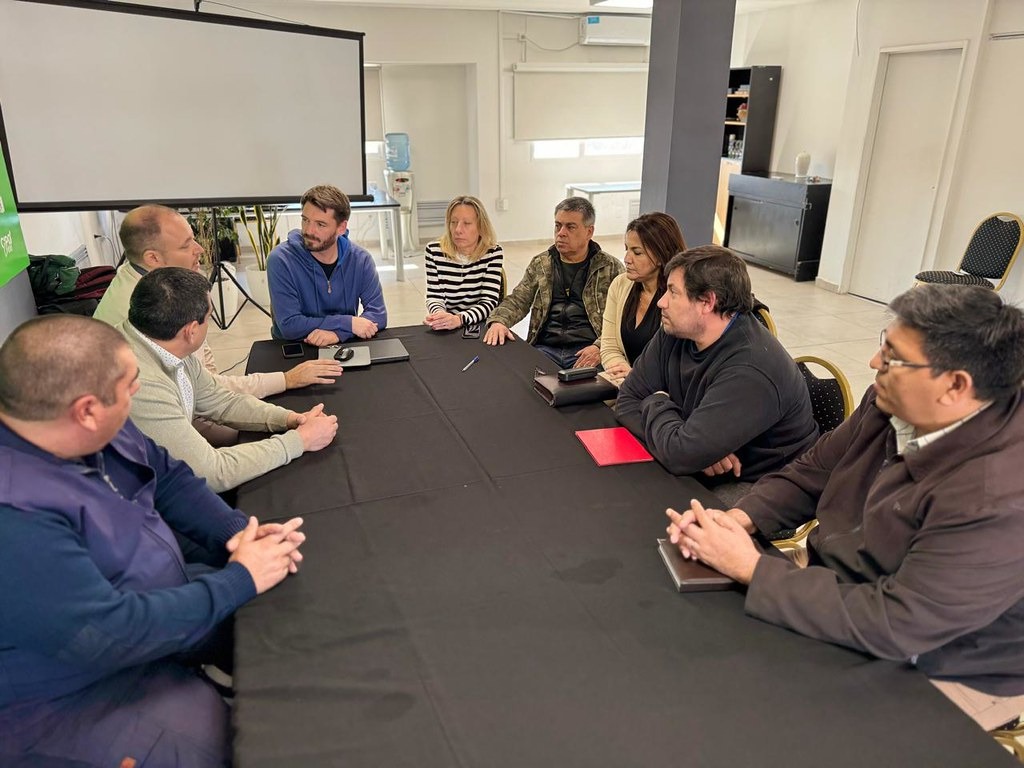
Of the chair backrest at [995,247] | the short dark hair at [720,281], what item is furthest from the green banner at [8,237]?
the chair backrest at [995,247]

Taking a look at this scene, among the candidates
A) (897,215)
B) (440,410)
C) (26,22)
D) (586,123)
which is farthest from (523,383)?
(586,123)

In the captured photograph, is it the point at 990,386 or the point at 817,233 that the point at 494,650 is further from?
the point at 817,233

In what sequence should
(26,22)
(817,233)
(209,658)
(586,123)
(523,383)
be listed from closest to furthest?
(209,658) < (523,383) < (26,22) < (817,233) < (586,123)

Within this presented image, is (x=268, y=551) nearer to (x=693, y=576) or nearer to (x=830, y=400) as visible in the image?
(x=693, y=576)

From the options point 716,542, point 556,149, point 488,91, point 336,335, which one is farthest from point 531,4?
point 716,542

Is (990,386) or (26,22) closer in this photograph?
(990,386)

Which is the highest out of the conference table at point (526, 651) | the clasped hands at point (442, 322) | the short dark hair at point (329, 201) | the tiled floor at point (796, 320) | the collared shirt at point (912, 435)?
the short dark hair at point (329, 201)

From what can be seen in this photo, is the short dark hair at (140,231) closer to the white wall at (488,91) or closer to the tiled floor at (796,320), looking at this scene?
the tiled floor at (796,320)

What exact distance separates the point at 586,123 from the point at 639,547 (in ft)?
25.2

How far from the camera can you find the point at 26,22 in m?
2.82

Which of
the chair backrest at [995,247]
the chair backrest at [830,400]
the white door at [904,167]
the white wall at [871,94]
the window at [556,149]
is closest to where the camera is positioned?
the chair backrest at [830,400]

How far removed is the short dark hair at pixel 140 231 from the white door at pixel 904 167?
17.8 feet

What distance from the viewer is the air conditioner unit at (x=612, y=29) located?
759 centimetres

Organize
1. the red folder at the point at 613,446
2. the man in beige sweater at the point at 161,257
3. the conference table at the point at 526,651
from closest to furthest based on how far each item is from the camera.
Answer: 1. the conference table at the point at 526,651
2. the red folder at the point at 613,446
3. the man in beige sweater at the point at 161,257
